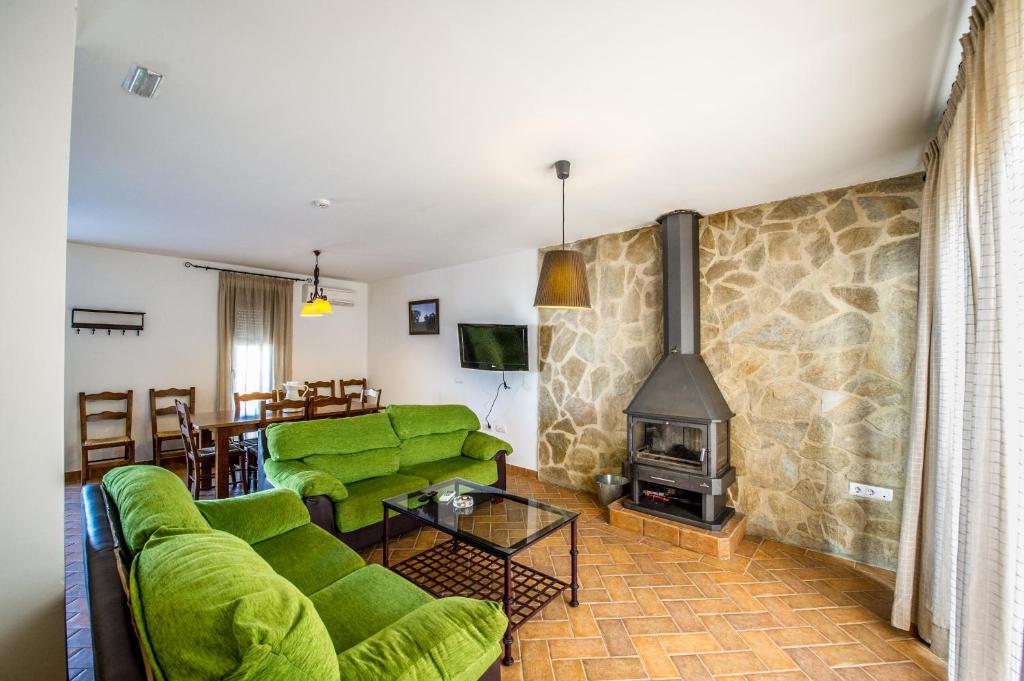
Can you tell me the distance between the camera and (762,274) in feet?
9.75

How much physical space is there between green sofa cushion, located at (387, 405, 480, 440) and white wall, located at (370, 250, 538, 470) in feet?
2.83

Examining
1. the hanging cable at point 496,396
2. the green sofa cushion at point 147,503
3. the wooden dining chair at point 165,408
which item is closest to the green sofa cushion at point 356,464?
the green sofa cushion at point 147,503

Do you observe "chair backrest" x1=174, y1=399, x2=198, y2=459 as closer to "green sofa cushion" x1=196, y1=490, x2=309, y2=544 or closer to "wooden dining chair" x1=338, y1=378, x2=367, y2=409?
"green sofa cushion" x1=196, y1=490, x2=309, y2=544

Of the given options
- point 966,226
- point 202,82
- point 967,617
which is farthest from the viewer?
point 202,82

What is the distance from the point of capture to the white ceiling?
1.32 meters

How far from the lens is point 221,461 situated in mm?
3238

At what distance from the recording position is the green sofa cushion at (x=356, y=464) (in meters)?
2.74

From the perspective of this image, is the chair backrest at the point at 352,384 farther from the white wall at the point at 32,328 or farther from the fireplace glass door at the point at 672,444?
the white wall at the point at 32,328

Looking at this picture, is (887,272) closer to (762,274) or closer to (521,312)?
(762,274)

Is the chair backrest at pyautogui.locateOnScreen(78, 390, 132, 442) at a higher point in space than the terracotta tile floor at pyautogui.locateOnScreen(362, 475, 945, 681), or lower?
higher

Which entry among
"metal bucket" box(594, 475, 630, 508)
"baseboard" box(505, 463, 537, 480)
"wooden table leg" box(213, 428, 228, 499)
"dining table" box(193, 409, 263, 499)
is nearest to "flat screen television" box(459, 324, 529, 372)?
"baseboard" box(505, 463, 537, 480)

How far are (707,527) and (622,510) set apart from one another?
58 centimetres

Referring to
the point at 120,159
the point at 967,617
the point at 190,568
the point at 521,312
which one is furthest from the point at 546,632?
the point at 120,159

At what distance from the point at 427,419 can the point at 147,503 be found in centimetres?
217
